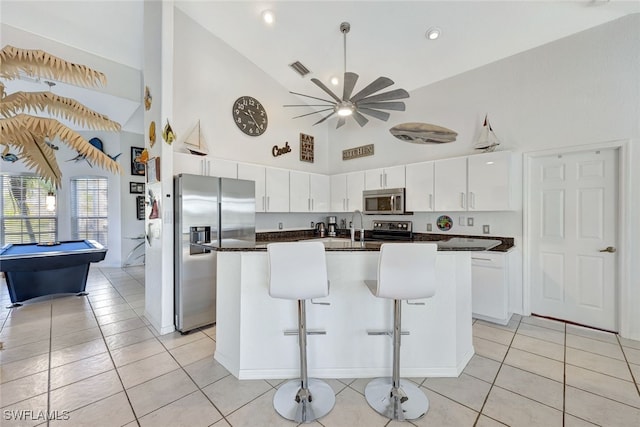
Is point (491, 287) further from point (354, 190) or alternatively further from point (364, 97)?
point (364, 97)

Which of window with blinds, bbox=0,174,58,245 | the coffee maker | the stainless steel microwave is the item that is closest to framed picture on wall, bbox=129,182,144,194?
window with blinds, bbox=0,174,58,245

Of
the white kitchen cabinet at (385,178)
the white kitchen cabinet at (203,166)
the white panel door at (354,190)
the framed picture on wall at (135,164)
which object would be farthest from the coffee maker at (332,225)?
the framed picture on wall at (135,164)

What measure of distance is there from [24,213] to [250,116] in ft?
19.3

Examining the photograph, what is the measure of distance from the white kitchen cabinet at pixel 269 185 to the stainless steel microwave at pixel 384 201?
1.36 metres

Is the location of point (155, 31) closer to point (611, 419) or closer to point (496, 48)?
point (496, 48)

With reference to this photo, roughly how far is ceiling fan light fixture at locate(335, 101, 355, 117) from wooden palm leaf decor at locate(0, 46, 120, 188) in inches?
86.2

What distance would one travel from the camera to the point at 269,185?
4.30m

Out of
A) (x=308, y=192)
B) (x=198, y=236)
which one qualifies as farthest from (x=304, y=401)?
(x=308, y=192)

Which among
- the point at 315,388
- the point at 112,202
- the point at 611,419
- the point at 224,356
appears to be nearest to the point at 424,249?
the point at 315,388

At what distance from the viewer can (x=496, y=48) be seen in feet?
11.4

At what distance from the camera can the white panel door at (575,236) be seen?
3.07m

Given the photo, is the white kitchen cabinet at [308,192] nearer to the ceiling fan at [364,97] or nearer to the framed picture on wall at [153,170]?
the ceiling fan at [364,97]

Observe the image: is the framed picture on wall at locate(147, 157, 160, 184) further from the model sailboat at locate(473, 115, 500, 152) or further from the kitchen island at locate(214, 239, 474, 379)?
the model sailboat at locate(473, 115, 500, 152)

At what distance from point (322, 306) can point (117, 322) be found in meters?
2.84
